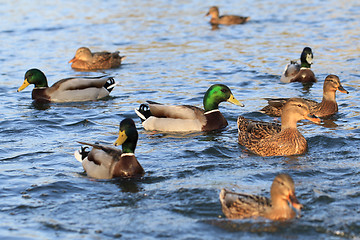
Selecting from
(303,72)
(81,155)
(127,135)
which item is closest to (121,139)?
(127,135)

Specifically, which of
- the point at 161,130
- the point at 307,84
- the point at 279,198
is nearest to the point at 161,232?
the point at 279,198

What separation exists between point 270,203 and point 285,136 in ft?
9.20

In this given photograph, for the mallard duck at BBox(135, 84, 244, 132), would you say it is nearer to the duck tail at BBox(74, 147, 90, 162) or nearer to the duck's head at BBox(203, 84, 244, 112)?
the duck's head at BBox(203, 84, 244, 112)

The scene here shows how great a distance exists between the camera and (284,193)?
20.7 ft

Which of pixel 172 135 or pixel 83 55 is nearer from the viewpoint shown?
pixel 172 135

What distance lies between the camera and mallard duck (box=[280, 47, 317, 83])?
46.6 ft

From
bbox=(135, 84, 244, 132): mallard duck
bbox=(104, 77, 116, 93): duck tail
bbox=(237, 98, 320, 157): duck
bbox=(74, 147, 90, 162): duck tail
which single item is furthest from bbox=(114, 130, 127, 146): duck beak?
bbox=(104, 77, 116, 93): duck tail

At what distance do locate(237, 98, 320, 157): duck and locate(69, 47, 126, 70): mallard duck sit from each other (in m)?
8.26

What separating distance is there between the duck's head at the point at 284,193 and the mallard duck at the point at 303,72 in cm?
819

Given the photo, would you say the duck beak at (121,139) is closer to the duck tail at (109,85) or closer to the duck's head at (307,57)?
the duck tail at (109,85)

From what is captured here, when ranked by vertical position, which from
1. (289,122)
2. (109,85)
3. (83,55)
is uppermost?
(83,55)

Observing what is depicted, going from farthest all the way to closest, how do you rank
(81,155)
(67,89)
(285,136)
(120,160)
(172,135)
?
1. (67,89)
2. (172,135)
3. (285,136)
4. (81,155)
5. (120,160)

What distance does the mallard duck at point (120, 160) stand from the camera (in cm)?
807

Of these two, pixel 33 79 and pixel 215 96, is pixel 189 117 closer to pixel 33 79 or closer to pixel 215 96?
pixel 215 96
